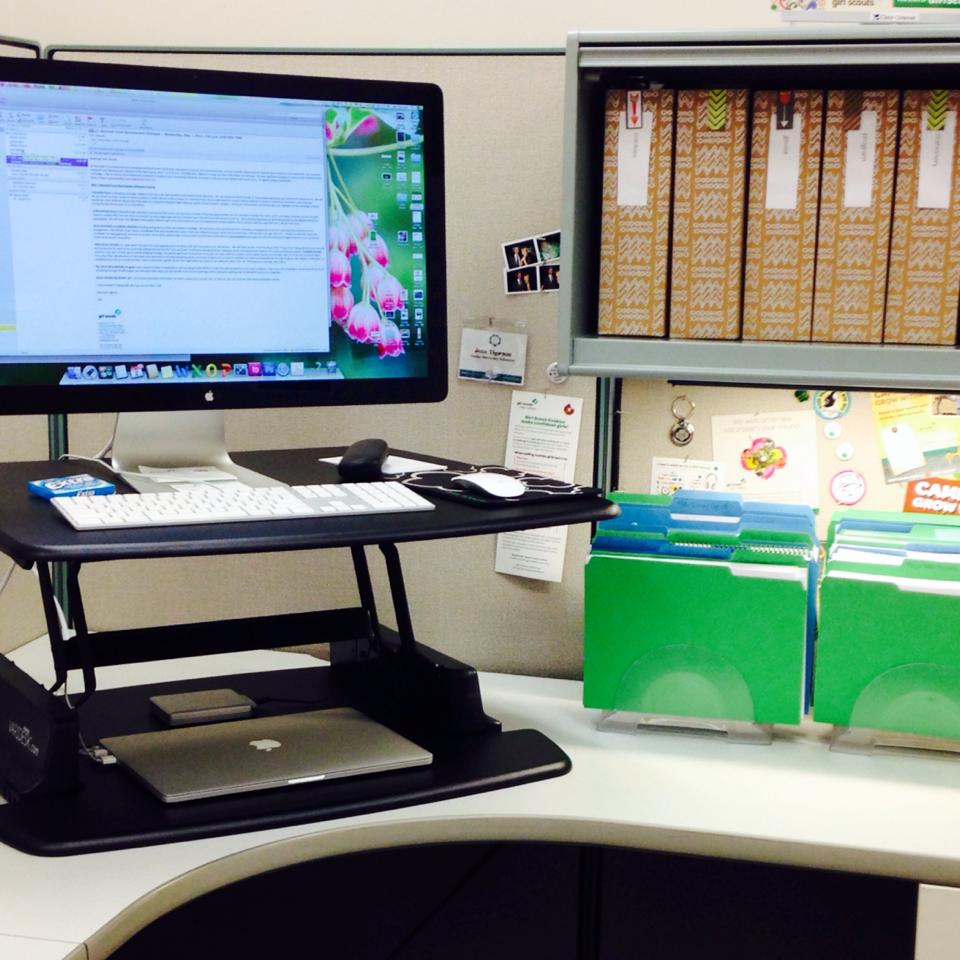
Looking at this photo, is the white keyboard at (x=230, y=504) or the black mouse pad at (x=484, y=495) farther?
the black mouse pad at (x=484, y=495)

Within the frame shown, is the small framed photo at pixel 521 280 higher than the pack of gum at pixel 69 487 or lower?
higher

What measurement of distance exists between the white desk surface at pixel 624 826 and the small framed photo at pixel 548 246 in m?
0.55

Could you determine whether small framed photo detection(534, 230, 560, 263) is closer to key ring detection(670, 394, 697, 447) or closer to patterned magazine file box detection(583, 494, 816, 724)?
key ring detection(670, 394, 697, 447)

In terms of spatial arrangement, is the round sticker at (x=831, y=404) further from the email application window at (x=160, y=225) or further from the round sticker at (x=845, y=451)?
the email application window at (x=160, y=225)

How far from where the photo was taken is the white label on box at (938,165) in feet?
4.10

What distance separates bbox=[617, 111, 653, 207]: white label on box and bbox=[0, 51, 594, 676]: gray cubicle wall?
0.16 meters

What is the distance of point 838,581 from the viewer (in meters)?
1.23

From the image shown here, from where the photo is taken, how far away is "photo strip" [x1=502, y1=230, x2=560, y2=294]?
1.46m

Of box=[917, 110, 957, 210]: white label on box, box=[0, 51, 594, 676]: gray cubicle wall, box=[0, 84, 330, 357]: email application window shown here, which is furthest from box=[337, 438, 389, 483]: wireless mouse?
box=[917, 110, 957, 210]: white label on box

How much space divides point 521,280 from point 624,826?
0.68 meters

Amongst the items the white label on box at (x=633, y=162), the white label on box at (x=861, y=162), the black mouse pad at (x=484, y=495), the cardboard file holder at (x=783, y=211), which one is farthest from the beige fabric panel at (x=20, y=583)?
the white label on box at (x=861, y=162)

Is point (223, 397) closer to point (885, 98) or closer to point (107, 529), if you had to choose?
point (107, 529)

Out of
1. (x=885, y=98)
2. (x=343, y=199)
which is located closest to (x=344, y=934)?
(x=343, y=199)

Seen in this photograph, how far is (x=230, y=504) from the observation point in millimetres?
1119
